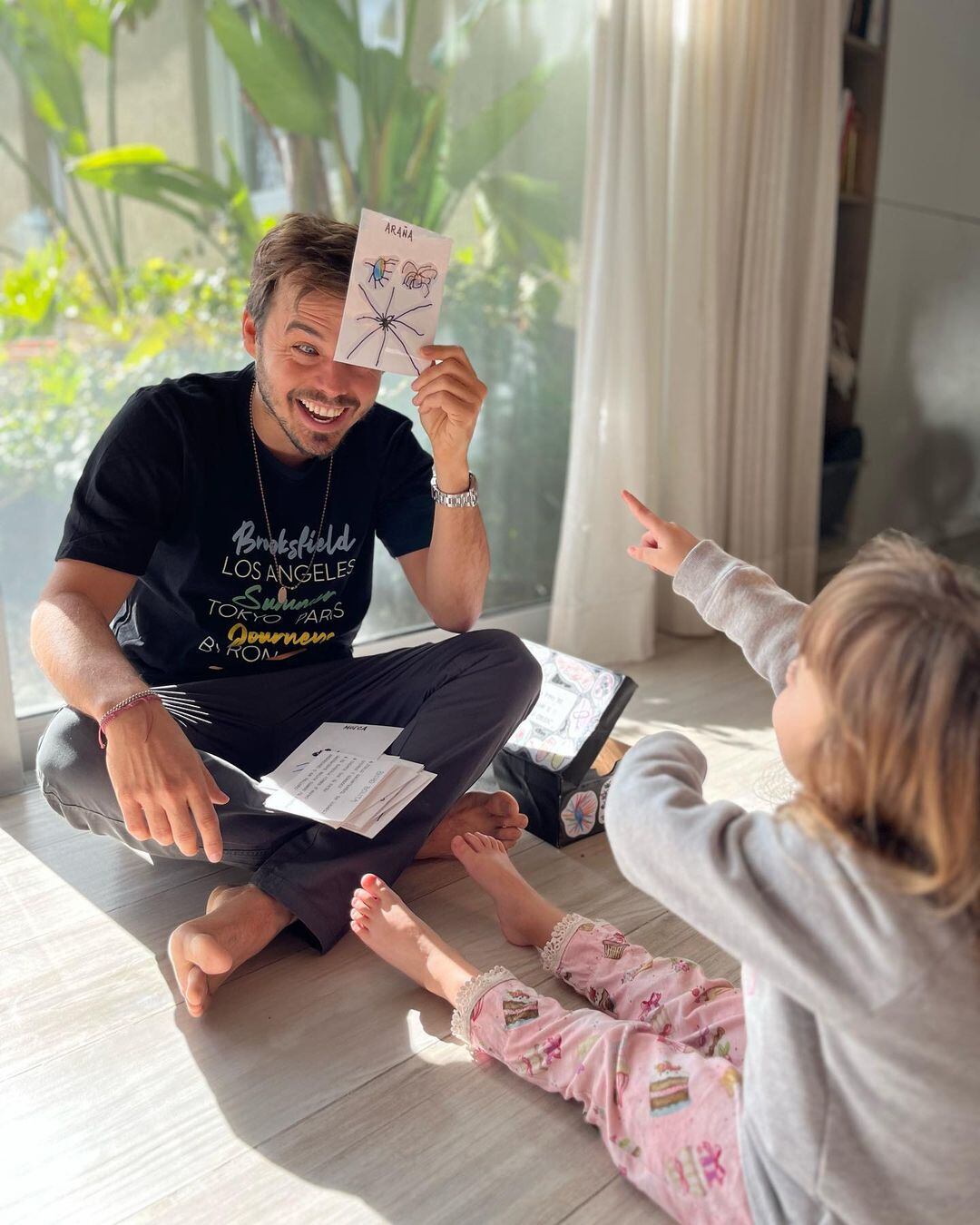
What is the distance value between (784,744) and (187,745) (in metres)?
0.74

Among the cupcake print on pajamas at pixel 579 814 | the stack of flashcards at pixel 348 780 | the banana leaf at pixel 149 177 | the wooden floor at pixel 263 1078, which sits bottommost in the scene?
the wooden floor at pixel 263 1078

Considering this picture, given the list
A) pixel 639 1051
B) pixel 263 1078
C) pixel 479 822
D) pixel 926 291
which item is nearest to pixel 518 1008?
pixel 639 1051

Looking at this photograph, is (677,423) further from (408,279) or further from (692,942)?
(692,942)

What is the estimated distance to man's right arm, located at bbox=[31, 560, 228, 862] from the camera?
1270 millimetres

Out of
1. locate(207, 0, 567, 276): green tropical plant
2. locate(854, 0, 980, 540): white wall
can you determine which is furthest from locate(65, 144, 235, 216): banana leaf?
locate(854, 0, 980, 540): white wall

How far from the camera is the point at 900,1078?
31.9 inches

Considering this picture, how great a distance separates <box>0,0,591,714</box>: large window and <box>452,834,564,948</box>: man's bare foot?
43.5 inches

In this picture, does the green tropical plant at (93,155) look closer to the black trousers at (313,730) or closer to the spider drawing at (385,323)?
the spider drawing at (385,323)

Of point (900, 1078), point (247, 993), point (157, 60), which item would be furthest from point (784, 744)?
point (157, 60)

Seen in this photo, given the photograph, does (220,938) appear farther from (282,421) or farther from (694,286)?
(694,286)

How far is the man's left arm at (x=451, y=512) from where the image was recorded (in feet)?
5.28

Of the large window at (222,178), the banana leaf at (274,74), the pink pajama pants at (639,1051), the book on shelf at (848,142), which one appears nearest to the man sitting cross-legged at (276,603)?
the pink pajama pants at (639,1051)

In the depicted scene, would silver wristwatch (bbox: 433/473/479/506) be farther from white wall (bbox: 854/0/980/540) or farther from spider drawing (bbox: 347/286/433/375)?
white wall (bbox: 854/0/980/540)

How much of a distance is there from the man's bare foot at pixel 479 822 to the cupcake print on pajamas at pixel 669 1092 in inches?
26.1
